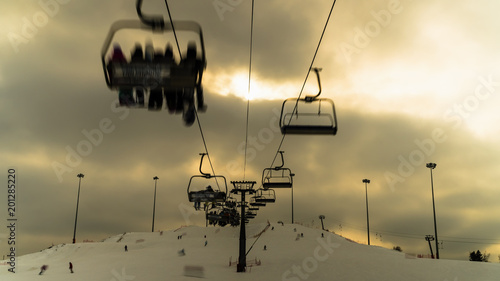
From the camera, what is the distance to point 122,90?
6828 mm

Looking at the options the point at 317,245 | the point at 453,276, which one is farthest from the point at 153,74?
the point at 317,245

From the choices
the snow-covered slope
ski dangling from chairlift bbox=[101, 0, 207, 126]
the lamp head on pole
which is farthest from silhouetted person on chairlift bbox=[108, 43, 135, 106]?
the lamp head on pole

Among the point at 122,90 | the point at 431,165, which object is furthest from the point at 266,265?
the point at 122,90

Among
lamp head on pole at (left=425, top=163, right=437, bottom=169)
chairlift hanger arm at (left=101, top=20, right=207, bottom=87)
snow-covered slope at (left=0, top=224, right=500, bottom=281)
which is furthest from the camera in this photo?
lamp head on pole at (left=425, top=163, right=437, bottom=169)

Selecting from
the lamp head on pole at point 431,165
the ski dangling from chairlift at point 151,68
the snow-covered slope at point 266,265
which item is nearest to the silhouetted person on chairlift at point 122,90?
the ski dangling from chairlift at point 151,68

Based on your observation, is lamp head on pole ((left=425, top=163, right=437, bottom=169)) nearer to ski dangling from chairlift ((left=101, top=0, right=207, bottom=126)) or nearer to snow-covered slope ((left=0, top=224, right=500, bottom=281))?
snow-covered slope ((left=0, top=224, right=500, bottom=281))

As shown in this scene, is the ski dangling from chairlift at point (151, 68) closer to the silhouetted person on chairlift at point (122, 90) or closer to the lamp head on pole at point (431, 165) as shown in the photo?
the silhouetted person on chairlift at point (122, 90)

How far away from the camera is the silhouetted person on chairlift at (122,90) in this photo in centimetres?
631

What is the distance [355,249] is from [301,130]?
172ft

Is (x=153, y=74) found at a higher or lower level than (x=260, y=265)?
higher

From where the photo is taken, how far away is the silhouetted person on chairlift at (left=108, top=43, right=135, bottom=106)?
6.31 m

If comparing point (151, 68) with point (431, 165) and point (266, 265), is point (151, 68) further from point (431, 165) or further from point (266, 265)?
point (431, 165)

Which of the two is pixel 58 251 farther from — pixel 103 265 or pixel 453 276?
pixel 453 276

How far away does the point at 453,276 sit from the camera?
118 feet
